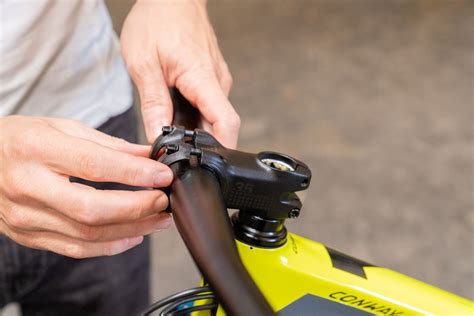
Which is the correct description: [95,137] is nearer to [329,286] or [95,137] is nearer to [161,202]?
[161,202]

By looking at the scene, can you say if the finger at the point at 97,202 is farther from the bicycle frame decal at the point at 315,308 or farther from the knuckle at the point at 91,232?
the bicycle frame decal at the point at 315,308

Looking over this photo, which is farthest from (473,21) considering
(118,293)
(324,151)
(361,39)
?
(118,293)

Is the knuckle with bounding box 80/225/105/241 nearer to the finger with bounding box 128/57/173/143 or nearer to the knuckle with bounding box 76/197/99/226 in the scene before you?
the knuckle with bounding box 76/197/99/226

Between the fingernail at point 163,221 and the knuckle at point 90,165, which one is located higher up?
the knuckle at point 90,165

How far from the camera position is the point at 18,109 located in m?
0.58

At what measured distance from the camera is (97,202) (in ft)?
1.19

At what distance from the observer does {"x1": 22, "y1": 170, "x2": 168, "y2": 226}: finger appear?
365 mm

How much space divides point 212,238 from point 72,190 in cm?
12

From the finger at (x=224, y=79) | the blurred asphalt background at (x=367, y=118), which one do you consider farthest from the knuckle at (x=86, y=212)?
the blurred asphalt background at (x=367, y=118)

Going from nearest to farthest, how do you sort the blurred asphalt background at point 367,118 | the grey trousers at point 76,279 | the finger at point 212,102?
the finger at point 212,102
the grey trousers at point 76,279
the blurred asphalt background at point 367,118

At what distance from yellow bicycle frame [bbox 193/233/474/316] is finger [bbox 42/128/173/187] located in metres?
0.09

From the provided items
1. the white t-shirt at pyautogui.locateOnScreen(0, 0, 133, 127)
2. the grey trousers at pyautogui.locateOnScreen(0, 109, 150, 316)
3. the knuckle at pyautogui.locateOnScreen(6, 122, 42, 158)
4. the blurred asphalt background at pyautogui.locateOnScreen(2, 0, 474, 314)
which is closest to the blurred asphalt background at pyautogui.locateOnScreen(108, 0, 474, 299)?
the blurred asphalt background at pyautogui.locateOnScreen(2, 0, 474, 314)

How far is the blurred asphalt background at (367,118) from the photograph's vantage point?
151 centimetres

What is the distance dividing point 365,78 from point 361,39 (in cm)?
29
